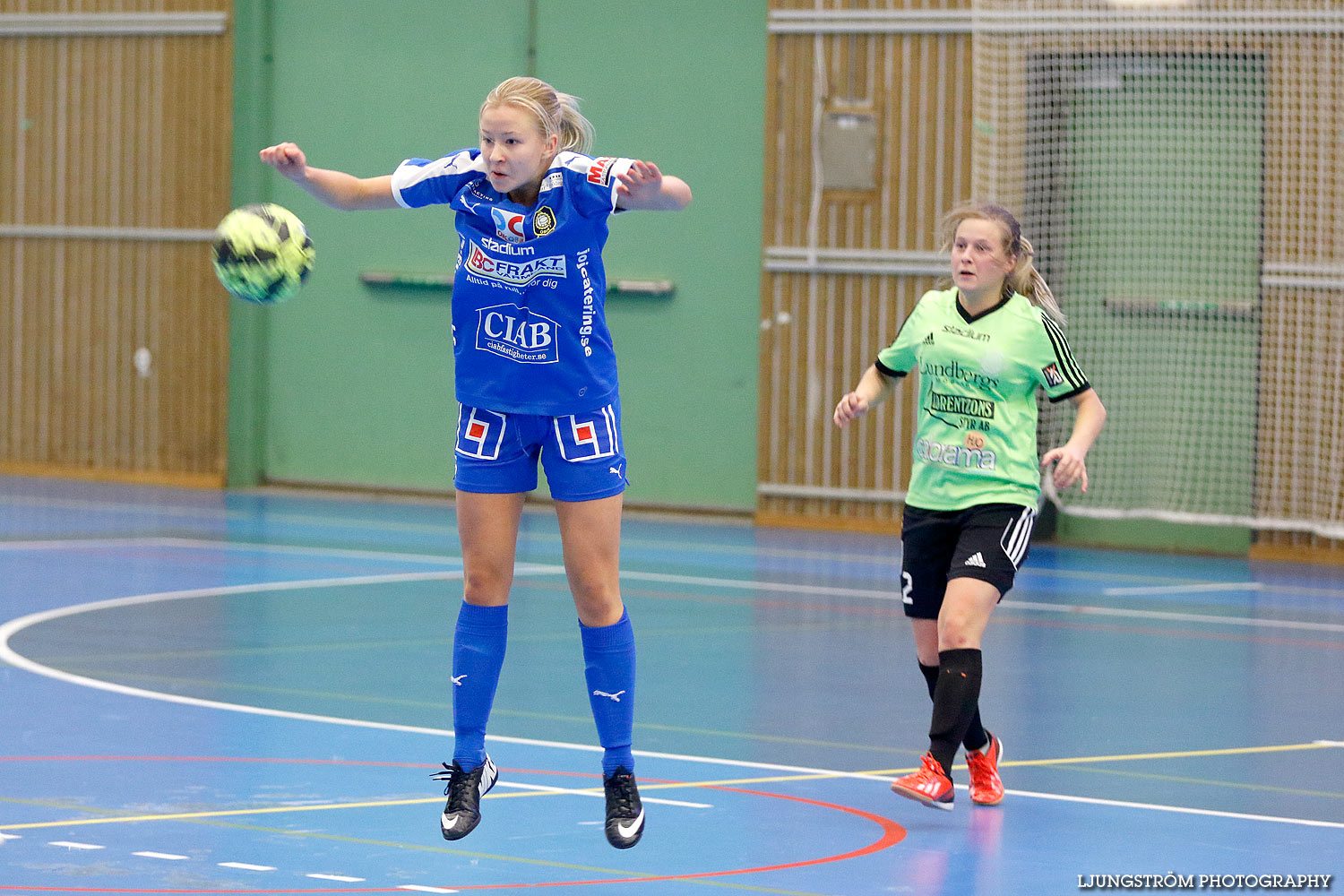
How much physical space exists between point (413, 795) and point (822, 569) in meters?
6.99

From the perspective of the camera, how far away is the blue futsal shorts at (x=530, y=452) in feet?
15.6

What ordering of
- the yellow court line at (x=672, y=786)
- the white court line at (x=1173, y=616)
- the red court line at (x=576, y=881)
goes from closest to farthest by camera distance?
the red court line at (x=576, y=881) → the yellow court line at (x=672, y=786) → the white court line at (x=1173, y=616)

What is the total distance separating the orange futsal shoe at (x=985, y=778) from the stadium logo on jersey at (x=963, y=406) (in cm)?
92

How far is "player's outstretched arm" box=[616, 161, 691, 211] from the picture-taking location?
460cm

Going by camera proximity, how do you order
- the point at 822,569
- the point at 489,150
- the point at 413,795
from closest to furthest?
the point at 489,150 < the point at 413,795 < the point at 822,569

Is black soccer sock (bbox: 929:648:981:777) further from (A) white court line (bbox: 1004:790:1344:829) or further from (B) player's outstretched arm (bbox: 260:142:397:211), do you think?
(B) player's outstretched arm (bbox: 260:142:397:211)

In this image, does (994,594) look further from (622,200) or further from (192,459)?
(192,459)

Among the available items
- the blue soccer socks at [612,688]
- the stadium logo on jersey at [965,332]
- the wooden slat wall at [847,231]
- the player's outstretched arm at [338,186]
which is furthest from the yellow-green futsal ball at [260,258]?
the wooden slat wall at [847,231]

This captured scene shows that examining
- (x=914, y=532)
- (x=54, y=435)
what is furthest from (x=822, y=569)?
(x=54, y=435)

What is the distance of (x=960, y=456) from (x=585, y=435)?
1.49 meters

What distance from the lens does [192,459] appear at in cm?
1759

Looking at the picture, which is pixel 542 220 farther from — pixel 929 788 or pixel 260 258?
pixel 929 788

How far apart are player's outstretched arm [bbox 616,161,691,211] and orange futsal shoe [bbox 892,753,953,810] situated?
174 cm

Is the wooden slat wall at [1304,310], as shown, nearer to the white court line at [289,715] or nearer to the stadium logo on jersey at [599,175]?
the white court line at [289,715]
